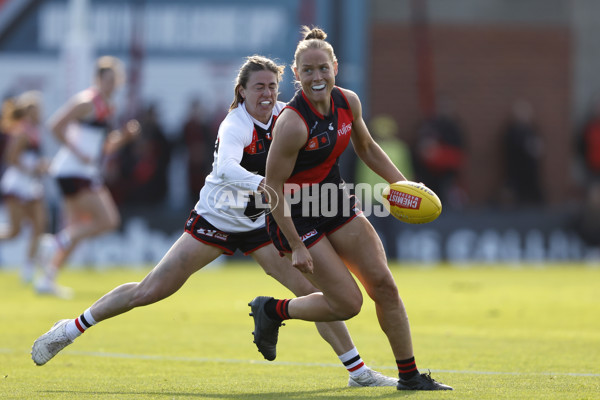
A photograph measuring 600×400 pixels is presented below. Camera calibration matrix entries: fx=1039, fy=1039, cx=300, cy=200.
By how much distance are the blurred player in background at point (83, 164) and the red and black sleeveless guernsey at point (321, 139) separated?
668 cm

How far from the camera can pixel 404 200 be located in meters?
6.57

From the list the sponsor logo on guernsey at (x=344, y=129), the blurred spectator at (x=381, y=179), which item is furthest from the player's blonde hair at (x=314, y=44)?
the blurred spectator at (x=381, y=179)

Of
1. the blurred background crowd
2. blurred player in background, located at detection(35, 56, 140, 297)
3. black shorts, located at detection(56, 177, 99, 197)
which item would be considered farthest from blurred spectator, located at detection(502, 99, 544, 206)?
black shorts, located at detection(56, 177, 99, 197)

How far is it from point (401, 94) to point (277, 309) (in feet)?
58.9

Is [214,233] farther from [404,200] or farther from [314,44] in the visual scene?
[314,44]

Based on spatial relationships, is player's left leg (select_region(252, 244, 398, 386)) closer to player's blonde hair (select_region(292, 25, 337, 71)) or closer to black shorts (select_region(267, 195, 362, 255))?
black shorts (select_region(267, 195, 362, 255))

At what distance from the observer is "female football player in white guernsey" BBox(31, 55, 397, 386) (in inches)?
274

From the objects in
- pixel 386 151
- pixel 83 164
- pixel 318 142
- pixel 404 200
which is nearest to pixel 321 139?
pixel 318 142

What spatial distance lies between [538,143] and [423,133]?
263cm

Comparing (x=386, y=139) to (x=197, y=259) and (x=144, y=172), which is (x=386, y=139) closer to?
(x=144, y=172)

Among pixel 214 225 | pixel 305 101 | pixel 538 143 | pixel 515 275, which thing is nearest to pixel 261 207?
pixel 214 225

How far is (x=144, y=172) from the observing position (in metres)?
19.6

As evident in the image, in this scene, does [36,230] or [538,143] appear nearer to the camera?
[36,230]

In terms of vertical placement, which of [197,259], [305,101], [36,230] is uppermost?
[305,101]
